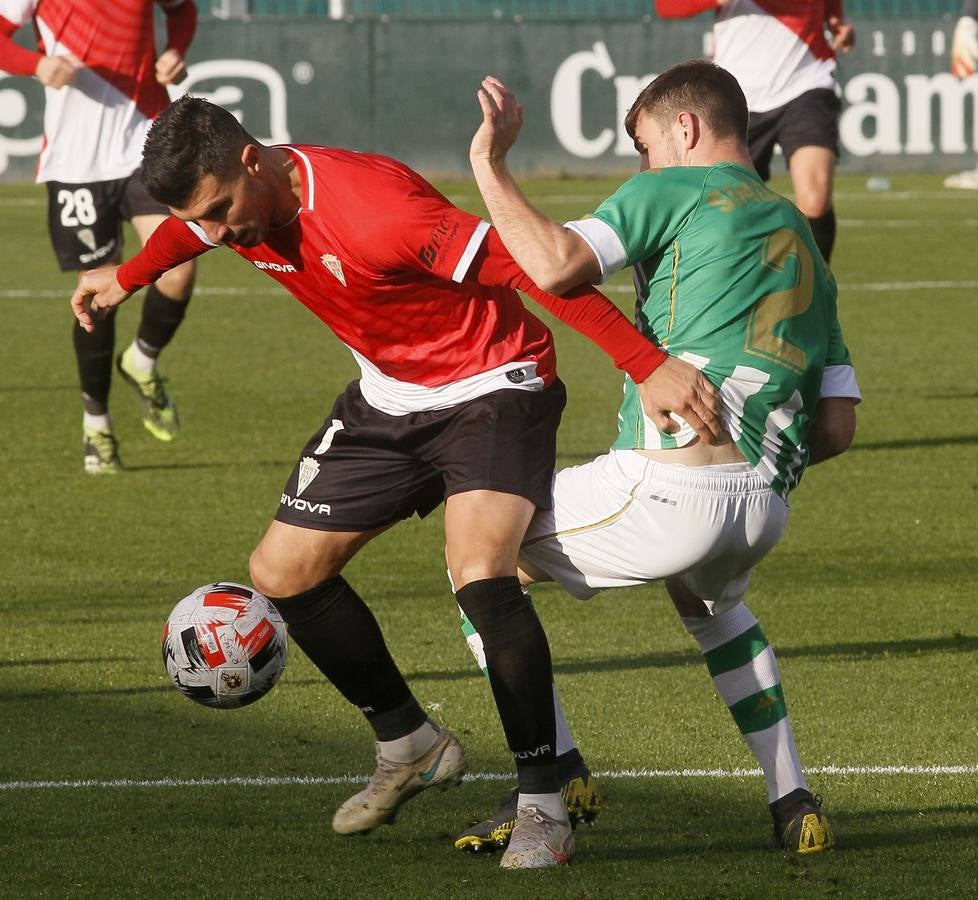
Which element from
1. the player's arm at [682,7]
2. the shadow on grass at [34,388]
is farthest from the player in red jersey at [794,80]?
the shadow on grass at [34,388]

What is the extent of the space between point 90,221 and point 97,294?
413 centimetres

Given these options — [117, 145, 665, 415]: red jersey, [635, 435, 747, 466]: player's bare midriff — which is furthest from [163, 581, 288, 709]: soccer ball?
[635, 435, 747, 466]: player's bare midriff

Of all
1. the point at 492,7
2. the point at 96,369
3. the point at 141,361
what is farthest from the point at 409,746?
the point at 492,7

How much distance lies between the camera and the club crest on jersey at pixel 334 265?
4504 millimetres

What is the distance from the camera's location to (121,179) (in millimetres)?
9336

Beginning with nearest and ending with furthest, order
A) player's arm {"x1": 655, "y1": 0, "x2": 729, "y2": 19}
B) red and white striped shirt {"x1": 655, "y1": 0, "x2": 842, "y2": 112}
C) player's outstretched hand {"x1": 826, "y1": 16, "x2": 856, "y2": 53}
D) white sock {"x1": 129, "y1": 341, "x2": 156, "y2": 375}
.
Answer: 1. white sock {"x1": 129, "y1": 341, "x2": 156, "y2": 375}
2. player's arm {"x1": 655, "y1": 0, "x2": 729, "y2": 19}
3. red and white striped shirt {"x1": 655, "y1": 0, "x2": 842, "y2": 112}
4. player's outstretched hand {"x1": 826, "y1": 16, "x2": 856, "y2": 53}

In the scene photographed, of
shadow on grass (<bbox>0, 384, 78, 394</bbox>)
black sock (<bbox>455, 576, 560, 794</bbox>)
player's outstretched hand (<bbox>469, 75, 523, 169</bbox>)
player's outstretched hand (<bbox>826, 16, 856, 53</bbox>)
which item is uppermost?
player's outstretched hand (<bbox>469, 75, 523, 169</bbox>)

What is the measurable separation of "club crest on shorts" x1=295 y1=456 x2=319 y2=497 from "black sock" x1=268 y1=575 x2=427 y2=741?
23 centimetres

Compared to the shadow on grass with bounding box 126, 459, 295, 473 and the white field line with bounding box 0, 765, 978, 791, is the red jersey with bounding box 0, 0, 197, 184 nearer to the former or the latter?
the shadow on grass with bounding box 126, 459, 295, 473

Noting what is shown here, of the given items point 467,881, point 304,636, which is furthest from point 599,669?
point 467,881

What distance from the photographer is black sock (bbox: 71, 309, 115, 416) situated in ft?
30.0

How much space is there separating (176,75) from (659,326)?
17.8 feet

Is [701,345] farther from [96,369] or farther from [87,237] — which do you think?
[87,237]

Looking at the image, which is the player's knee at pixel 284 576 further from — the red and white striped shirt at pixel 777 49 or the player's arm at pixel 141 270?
the red and white striped shirt at pixel 777 49
